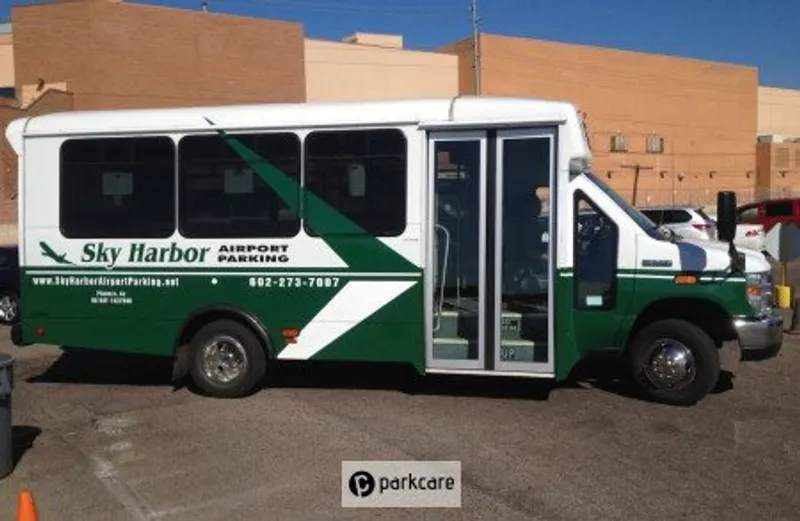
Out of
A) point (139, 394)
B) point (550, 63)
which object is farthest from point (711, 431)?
point (550, 63)

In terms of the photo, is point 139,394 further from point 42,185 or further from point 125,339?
point 42,185

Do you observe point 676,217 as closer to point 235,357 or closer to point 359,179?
point 359,179

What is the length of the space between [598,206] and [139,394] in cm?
488

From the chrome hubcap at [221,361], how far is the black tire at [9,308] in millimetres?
7672

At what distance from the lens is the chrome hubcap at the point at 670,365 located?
26.0ft

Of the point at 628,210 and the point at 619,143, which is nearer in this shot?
the point at 628,210

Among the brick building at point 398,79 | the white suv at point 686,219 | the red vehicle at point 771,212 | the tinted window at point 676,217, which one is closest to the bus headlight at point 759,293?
the white suv at point 686,219

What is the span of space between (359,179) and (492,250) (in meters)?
1.40

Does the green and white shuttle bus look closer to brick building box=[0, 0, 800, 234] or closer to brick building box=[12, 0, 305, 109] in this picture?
brick building box=[0, 0, 800, 234]

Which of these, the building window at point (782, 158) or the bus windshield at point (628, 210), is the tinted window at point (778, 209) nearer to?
the bus windshield at point (628, 210)

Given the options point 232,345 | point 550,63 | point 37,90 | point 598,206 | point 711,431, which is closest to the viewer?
point 711,431

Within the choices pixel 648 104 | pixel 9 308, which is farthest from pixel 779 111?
pixel 9 308

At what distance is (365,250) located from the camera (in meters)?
8.15

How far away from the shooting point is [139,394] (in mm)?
8898
